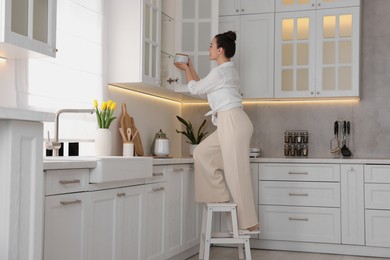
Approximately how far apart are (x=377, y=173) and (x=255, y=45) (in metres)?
1.62

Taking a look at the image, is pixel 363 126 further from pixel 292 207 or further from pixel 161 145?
pixel 161 145

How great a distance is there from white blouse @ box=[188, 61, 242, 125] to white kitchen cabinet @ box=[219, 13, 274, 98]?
1.13 m

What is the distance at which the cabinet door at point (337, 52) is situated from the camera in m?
5.05

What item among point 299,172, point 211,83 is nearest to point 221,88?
point 211,83

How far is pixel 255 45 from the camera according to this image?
5320mm

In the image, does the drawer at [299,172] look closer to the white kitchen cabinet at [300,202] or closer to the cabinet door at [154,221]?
the white kitchen cabinet at [300,202]

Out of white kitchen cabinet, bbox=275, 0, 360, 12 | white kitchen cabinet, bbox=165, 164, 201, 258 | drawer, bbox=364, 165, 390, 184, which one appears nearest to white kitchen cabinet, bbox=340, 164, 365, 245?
drawer, bbox=364, 165, 390, 184

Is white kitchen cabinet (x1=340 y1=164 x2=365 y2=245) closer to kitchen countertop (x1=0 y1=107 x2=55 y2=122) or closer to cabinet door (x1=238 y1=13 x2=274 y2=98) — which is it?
cabinet door (x1=238 y1=13 x2=274 y2=98)

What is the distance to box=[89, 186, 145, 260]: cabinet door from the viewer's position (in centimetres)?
291

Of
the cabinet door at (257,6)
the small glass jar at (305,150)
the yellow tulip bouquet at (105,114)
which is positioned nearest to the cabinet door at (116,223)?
the yellow tulip bouquet at (105,114)

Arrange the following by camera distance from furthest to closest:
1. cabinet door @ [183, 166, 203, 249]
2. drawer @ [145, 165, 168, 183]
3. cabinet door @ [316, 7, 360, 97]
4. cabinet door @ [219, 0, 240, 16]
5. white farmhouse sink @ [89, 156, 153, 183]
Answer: cabinet door @ [219, 0, 240, 16]
cabinet door @ [316, 7, 360, 97]
cabinet door @ [183, 166, 203, 249]
drawer @ [145, 165, 168, 183]
white farmhouse sink @ [89, 156, 153, 183]

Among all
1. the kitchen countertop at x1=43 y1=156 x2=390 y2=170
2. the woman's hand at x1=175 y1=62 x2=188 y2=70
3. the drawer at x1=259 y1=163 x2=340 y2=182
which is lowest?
the drawer at x1=259 y1=163 x2=340 y2=182

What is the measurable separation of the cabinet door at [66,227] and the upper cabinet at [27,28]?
0.76m

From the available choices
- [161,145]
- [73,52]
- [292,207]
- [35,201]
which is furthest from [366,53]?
[35,201]
